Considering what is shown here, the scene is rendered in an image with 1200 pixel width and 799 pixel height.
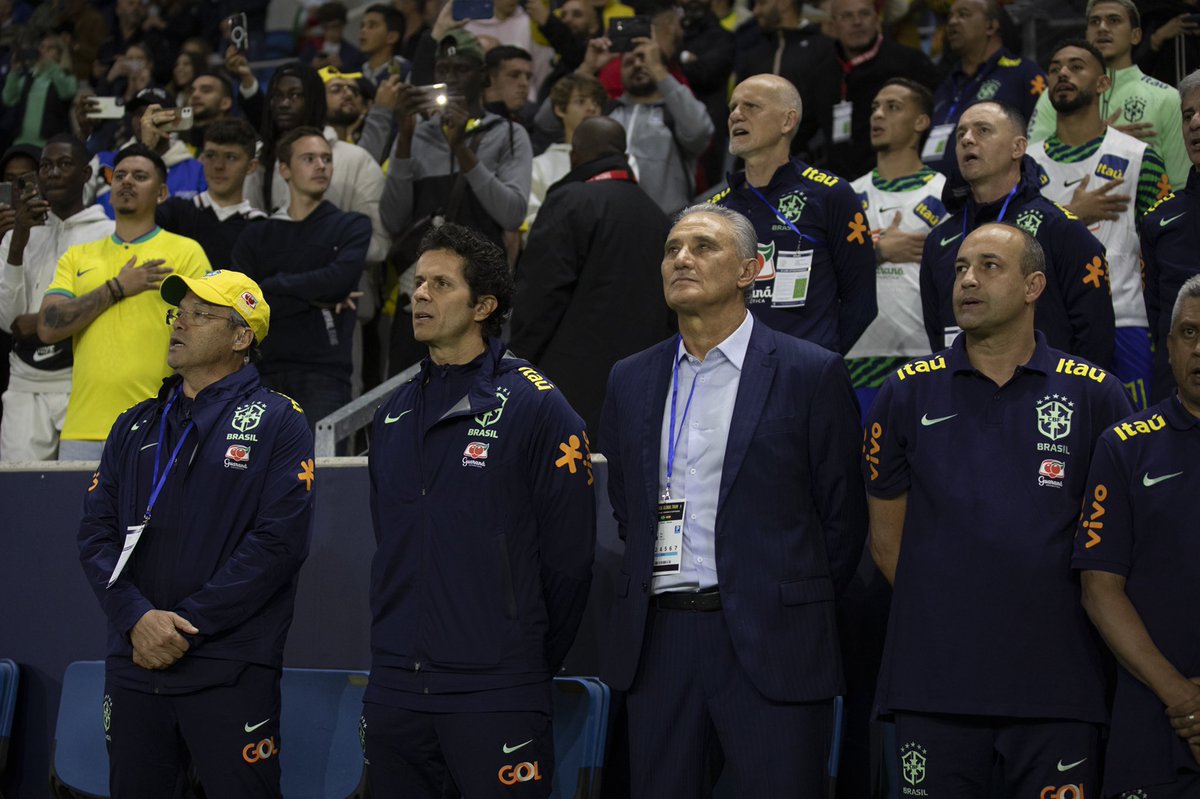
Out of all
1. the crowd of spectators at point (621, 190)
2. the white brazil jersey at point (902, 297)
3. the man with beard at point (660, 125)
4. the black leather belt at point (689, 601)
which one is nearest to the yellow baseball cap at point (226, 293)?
the crowd of spectators at point (621, 190)

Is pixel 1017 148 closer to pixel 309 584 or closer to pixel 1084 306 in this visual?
pixel 1084 306

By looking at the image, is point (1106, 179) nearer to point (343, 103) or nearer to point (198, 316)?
point (198, 316)

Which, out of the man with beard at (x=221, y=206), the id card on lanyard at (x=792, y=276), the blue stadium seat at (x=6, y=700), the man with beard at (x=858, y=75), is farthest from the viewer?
the man with beard at (x=858, y=75)

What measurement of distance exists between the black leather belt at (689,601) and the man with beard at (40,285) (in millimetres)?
3687

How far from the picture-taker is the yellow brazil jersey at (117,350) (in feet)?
20.1

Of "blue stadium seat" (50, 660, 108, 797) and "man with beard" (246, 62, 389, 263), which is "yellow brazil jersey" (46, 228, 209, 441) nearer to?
"blue stadium seat" (50, 660, 108, 797)

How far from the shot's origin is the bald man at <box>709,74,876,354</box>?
5.50 meters

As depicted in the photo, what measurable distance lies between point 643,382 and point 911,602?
3.28ft

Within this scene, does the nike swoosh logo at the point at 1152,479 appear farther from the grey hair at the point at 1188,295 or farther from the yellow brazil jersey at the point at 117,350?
the yellow brazil jersey at the point at 117,350

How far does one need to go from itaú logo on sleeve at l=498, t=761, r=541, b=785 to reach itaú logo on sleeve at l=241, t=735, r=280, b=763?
835mm

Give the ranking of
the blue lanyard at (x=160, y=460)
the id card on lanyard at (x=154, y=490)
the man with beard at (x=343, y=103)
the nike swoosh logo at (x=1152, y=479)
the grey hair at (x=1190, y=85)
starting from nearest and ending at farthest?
the nike swoosh logo at (x=1152, y=479)
the id card on lanyard at (x=154, y=490)
the blue lanyard at (x=160, y=460)
the grey hair at (x=1190, y=85)
the man with beard at (x=343, y=103)

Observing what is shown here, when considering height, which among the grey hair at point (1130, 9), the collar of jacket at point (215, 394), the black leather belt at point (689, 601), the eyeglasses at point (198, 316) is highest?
the grey hair at point (1130, 9)

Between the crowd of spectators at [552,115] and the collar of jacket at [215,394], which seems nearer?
the collar of jacket at [215,394]

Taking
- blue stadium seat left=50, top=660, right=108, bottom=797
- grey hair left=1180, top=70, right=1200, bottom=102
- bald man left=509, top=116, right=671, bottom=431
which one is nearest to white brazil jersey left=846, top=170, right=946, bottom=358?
bald man left=509, top=116, right=671, bottom=431
